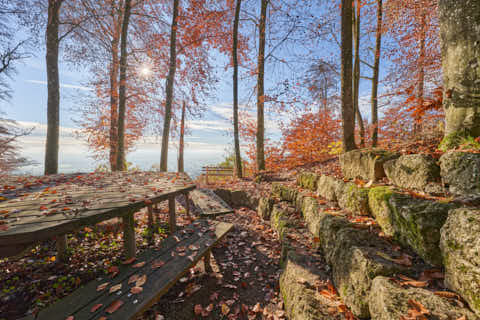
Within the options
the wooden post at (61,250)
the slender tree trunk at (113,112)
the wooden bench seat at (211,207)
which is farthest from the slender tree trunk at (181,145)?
the wooden post at (61,250)

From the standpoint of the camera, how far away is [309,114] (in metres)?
9.61

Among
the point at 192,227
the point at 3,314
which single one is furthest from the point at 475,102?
the point at 3,314

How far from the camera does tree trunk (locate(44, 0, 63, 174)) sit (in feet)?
20.8

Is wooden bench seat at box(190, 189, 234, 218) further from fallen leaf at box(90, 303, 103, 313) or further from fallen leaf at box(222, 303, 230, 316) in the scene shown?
fallen leaf at box(90, 303, 103, 313)

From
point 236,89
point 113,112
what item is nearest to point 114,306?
point 236,89

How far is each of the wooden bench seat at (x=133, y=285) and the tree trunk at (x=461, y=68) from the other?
3.88 metres

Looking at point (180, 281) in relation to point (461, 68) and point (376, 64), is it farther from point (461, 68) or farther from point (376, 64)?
point (376, 64)

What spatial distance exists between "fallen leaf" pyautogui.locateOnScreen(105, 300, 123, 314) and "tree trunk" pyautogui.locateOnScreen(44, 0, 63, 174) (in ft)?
24.3

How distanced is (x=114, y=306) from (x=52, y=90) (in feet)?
26.7

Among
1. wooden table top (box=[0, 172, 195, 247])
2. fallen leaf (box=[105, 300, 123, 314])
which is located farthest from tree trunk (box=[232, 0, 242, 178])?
fallen leaf (box=[105, 300, 123, 314])

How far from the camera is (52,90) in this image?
250 inches

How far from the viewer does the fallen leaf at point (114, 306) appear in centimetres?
154

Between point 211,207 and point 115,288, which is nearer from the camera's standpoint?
point 115,288

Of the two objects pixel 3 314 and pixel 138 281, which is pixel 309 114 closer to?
pixel 138 281
